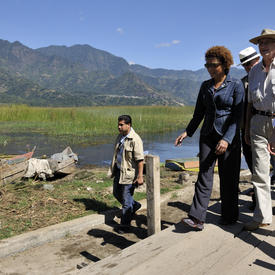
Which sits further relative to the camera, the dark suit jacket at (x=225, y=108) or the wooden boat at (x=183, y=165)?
the wooden boat at (x=183, y=165)

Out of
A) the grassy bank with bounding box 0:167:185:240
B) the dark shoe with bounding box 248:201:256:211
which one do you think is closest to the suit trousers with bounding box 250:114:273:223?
the dark shoe with bounding box 248:201:256:211

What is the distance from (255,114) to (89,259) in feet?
8.53

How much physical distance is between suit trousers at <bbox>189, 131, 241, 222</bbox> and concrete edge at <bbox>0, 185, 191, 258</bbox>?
6.78ft

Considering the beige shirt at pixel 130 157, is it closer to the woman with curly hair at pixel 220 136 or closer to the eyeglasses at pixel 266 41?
the woman with curly hair at pixel 220 136

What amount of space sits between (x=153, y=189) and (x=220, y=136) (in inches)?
40.6

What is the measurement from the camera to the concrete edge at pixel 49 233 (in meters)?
4.01

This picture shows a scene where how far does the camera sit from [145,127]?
25484 millimetres

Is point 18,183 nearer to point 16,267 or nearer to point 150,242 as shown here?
point 16,267

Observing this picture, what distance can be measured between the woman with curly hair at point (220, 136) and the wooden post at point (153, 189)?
554mm

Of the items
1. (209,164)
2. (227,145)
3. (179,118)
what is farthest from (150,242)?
(179,118)

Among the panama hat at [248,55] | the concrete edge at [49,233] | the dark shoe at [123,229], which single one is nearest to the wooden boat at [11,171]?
the concrete edge at [49,233]

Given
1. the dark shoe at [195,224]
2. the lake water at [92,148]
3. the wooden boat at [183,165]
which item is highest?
the dark shoe at [195,224]

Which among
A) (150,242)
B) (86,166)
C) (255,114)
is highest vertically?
(255,114)

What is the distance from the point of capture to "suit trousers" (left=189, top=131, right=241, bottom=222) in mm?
3301
